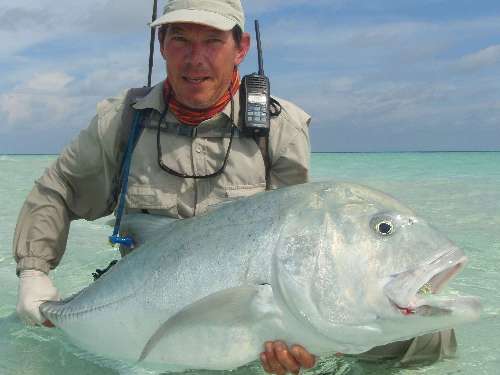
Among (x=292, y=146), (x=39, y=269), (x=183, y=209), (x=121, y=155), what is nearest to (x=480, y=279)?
(x=292, y=146)

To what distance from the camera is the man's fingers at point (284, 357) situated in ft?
8.29

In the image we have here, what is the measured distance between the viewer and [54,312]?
320cm

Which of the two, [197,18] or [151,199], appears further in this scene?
[151,199]

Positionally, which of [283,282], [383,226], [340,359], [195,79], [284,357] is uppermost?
[195,79]

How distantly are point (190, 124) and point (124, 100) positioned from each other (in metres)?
0.50

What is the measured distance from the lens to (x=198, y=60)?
3.41 meters

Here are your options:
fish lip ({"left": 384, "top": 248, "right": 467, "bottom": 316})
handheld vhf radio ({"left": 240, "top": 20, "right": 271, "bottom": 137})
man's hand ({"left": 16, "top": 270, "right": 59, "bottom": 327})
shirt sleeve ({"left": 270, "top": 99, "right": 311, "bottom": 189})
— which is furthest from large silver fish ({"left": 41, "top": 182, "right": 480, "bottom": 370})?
shirt sleeve ({"left": 270, "top": 99, "right": 311, "bottom": 189})

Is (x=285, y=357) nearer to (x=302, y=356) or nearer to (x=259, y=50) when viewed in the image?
(x=302, y=356)

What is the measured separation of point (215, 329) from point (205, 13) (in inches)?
70.2

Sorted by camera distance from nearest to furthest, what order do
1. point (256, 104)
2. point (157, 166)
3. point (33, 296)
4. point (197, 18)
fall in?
point (197, 18) → point (33, 296) → point (256, 104) → point (157, 166)

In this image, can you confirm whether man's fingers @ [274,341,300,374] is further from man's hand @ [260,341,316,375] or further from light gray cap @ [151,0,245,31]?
light gray cap @ [151,0,245,31]

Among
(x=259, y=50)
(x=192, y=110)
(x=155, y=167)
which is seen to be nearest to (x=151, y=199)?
(x=155, y=167)

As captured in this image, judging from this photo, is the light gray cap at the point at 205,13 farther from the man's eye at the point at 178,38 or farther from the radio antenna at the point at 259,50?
the radio antenna at the point at 259,50

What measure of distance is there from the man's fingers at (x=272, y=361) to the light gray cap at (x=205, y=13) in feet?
5.76
